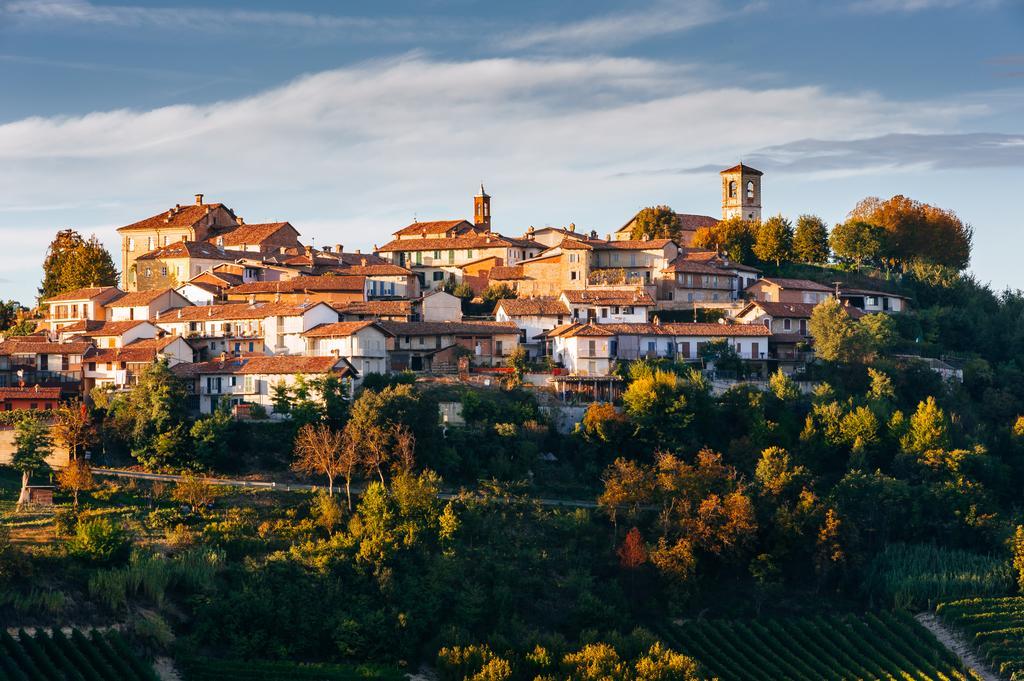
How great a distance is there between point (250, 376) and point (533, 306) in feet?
56.2

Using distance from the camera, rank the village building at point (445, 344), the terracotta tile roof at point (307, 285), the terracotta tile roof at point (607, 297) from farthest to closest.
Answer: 1. the terracotta tile roof at point (307, 285)
2. the terracotta tile roof at point (607, 297)
3. the village building at point (445, 344)

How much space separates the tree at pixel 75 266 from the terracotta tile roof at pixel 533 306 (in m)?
25.7

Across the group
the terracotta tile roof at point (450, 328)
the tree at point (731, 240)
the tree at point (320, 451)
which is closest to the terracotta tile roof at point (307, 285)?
the terracotta tile roof at point (450, 328)

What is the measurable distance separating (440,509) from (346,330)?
1376cm

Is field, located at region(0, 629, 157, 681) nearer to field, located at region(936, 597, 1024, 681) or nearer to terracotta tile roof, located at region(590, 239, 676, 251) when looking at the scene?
field, located at region(936, 597, 1024, 681)

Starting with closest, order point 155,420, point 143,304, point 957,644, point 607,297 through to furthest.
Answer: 1. point 957,644
2. point 155,420
3. point 607,297
4. point 143,304

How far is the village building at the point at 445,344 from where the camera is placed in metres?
68.9

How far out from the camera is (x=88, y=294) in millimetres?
77312

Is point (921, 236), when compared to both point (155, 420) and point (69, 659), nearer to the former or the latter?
point (155, 420)

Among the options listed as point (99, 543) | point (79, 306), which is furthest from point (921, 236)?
point (99, 543)

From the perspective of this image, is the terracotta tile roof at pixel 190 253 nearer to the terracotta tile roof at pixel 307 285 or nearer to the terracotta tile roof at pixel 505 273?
the terracotta tile roof at pixel 307 285

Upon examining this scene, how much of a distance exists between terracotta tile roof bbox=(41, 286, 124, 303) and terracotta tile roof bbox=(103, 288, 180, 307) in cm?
85

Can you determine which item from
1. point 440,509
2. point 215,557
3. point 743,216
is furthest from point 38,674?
point 743,216

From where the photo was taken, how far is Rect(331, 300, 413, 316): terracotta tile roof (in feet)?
236
